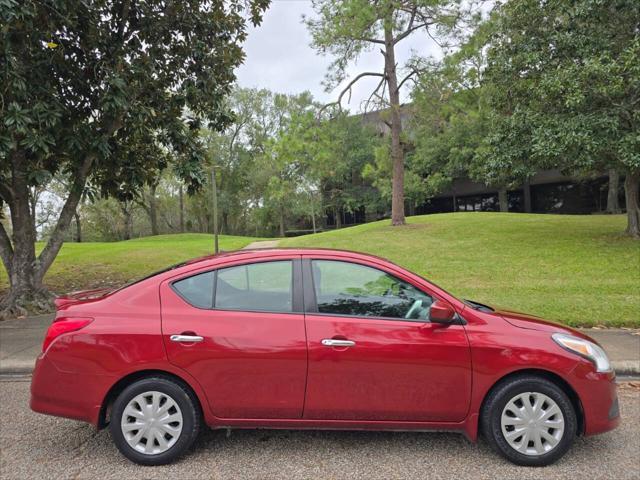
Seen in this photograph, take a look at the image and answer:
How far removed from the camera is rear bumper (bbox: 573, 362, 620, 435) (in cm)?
316

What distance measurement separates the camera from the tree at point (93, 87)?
6.45m

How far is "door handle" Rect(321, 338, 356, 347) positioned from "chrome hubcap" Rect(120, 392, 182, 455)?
118cm

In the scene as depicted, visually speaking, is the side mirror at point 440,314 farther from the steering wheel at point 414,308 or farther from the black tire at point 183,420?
the black tire at point 183,420

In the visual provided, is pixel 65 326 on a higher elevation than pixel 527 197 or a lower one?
lower

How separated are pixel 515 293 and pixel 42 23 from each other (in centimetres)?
957

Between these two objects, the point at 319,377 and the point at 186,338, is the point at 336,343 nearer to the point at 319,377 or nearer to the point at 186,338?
the point at 319,377

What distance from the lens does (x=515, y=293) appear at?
8812 mm

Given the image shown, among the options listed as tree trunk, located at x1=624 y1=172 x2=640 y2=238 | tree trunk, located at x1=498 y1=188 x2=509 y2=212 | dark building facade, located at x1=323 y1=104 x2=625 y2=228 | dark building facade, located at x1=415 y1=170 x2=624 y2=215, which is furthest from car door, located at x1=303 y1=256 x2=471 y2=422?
tree trunk, located at x1=498 y1=188 x2=509 y2=212

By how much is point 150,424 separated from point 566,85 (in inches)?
468

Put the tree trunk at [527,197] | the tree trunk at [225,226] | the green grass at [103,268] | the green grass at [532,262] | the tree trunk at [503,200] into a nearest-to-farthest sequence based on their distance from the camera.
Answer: the green grass at [532,262], the green grass at [103,268], the tree trunk at [503,200], the tree trunk at [527,197], the tree trunk at [225,226]

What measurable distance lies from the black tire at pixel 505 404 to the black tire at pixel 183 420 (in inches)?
84.7

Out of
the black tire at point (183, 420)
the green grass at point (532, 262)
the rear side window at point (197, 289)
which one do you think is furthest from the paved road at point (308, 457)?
the green grass at point (532, 262)

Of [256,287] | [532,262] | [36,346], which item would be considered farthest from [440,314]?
[532,262]

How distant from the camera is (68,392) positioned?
127 inches
